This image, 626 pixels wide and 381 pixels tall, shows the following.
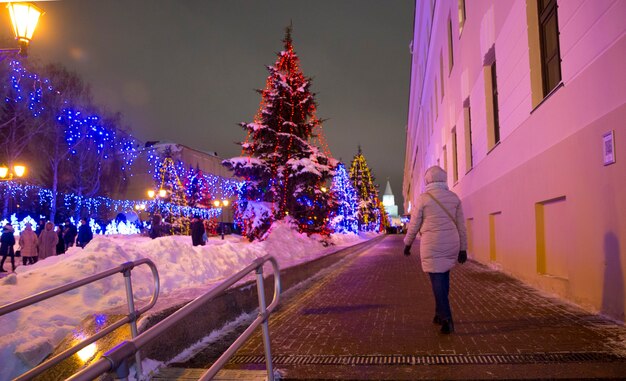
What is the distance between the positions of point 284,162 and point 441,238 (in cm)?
1710

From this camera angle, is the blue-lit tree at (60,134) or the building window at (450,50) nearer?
the building window at (450,50)

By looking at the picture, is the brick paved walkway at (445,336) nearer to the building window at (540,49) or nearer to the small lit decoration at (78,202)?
the building window at (540,49)

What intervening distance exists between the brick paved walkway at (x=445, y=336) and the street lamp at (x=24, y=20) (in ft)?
18.5

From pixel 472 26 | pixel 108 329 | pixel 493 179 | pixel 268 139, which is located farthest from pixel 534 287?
pixel 268 139

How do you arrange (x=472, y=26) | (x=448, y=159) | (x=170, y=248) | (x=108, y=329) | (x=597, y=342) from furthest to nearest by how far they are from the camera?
(x=448, y=159) < (x=472, y=26) < (x=170, y=248) < (x=597, y=342) < (x=108, y=329)

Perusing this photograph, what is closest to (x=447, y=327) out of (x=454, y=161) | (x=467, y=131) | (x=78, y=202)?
(x=467, y=131)

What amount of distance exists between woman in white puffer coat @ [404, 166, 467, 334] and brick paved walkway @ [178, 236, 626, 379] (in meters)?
0.43

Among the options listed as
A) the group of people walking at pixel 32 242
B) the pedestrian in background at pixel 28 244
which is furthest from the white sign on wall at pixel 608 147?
the pedestrian in background at pixel 28 244

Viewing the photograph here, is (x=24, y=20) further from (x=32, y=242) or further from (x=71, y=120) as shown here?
(x=71, y=120)

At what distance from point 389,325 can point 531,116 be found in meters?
4.76

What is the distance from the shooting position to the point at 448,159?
22.5 metres

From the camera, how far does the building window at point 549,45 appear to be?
312 inches

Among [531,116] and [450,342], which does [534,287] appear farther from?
[450,342]

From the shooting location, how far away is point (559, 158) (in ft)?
23.9
